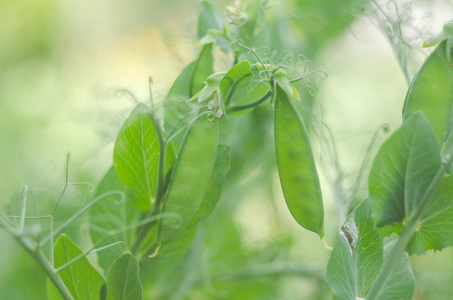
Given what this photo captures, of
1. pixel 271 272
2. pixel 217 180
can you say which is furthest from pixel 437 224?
pixel 271 272

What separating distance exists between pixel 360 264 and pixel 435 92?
0.10 meters

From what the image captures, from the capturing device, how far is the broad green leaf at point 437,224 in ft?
0.89

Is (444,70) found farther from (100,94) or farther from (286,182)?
(100,94)

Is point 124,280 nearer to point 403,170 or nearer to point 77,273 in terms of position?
point 77,273

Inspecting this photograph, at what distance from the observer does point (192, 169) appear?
0.29 m

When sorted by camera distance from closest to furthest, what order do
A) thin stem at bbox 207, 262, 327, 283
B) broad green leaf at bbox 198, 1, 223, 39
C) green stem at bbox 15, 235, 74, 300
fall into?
green stem at bbox 15, 235, 74, 300, broad green leaf at bbox 198, 1, 223, 39, thin stem at bbox 207, 262, 327, 283

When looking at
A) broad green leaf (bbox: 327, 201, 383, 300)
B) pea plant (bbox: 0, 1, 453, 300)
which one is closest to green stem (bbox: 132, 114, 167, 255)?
pea plant (bbox: 0, 1, 453, 300)

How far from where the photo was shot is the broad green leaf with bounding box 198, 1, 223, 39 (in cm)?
39

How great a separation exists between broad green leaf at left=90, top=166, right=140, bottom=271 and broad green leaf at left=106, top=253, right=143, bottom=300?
2.0 inches

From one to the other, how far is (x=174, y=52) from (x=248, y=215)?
0.25m

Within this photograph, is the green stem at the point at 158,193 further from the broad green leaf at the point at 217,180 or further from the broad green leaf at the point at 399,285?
the broad green leaf at the point at 399,285

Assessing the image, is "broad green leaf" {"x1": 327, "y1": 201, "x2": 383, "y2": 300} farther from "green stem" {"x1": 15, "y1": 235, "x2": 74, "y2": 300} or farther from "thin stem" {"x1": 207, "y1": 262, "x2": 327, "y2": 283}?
"thin stem" {"x1": 207, "y1": 262, "x2": 327, "y2": 283}

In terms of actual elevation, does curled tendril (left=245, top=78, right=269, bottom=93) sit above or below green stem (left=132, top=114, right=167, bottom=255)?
above

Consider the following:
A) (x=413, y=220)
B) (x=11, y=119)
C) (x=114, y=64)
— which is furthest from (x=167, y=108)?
(x=11, y=119)
